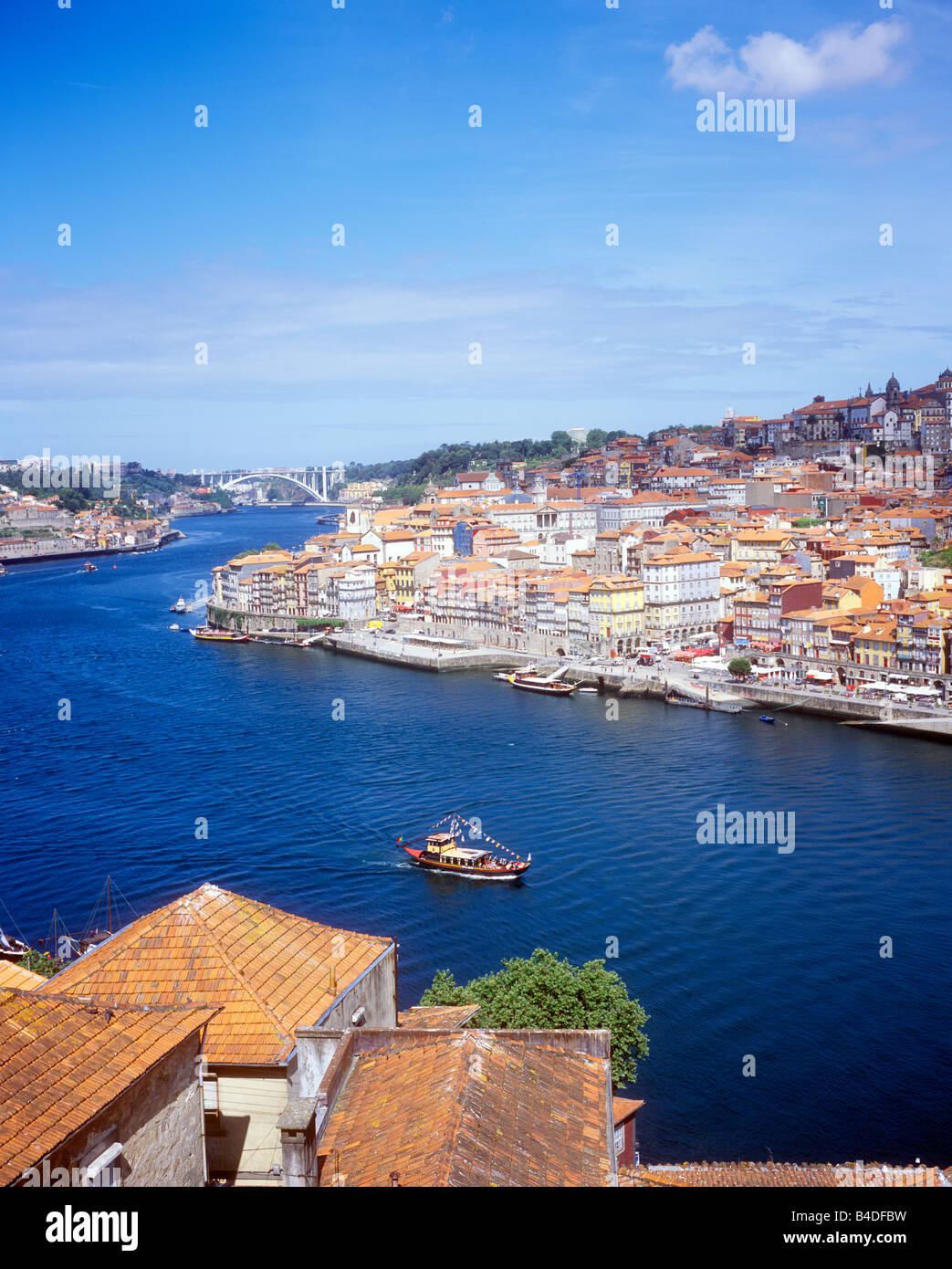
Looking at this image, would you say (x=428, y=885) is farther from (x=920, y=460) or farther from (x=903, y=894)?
(x=920, y=460)

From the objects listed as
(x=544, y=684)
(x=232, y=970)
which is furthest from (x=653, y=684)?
(x=232, y=970)

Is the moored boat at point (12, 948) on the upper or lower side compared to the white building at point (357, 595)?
lower

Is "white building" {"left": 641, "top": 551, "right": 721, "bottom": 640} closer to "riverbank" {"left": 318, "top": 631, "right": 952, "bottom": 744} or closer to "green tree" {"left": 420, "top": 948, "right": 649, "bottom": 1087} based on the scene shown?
"riverbank" {"left": 318, "top": 631, "right": 952, "bottom": 744}

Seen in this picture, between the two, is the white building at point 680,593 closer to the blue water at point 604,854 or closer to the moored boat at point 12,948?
the blue water at point 604,854

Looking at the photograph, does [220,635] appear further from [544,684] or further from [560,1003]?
[560,1003]

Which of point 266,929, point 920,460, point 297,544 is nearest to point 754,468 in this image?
point 920,460

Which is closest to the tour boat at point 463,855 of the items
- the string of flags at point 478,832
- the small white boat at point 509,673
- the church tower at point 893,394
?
the string of flags at point 478,832
